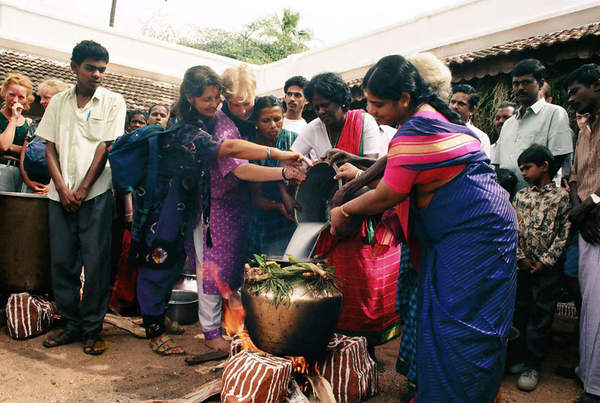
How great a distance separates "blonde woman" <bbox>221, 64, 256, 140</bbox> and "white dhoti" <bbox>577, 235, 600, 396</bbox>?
286 centimetres

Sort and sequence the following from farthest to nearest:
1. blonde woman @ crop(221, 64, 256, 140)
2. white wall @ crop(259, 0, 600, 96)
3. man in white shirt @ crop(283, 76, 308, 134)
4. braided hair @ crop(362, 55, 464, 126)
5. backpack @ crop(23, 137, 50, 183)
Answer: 1. white wall @ crop(259, 0, 600, 96)
2. man in white shirt @ crop(283, 76, 308, 134)
3. backpack @ crop(23, 137, 50, 183)
4. blonde woman @ crop(221, 64, 256, 140)
5. braided hair @ crop(362, 55, 464, 126)

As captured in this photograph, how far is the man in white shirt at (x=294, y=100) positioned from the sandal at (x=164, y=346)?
2.44 m

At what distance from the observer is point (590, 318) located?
2873mm

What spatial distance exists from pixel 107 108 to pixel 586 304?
13.4ft

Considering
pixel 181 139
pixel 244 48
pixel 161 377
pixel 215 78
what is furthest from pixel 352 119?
pixel 244 48

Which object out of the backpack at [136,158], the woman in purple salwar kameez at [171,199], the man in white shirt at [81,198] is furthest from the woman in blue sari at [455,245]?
the man in white shirt at [81,198]

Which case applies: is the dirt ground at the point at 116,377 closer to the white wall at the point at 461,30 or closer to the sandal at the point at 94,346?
the sandal at the point at 94,346

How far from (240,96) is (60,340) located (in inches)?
102

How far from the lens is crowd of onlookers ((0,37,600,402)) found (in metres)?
3.32

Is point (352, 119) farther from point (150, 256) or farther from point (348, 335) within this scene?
point (150, 256)

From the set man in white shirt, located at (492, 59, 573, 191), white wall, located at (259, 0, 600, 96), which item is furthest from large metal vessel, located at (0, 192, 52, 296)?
white wall, located at (259, 0, 600, 96)

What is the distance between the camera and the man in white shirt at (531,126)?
3.75m

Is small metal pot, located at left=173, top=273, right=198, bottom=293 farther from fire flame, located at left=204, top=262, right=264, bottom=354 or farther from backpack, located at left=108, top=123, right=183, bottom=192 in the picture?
backpack, located at left=108, top=123, right=183, bottom=192

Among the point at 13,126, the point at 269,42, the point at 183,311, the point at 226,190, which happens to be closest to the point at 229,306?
the point at 183,311
